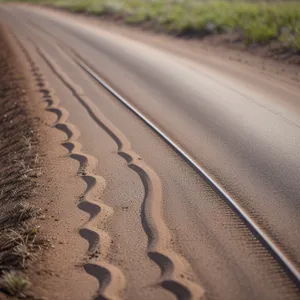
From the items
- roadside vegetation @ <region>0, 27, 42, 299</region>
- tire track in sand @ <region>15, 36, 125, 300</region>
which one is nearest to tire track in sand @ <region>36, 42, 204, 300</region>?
tire track in sand @ <region>15, 36, 125, 300</region>

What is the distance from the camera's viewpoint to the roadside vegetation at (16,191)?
5266 millimetres

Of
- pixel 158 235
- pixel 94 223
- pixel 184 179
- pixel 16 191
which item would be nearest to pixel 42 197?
pixel 16 191

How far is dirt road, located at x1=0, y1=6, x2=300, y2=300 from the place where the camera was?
5.11 meters

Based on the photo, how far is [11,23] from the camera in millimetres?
28234

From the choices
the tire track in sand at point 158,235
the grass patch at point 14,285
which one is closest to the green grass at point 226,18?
the tire track in sand at point 158,235

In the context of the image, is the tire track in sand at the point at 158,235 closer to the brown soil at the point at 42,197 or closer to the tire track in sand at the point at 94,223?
the tire track in sand at the point at 94,223

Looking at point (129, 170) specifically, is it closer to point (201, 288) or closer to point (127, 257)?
point (127, 257)

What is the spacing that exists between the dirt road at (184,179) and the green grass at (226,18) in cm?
516

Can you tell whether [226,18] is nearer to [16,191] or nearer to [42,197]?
[16,191]

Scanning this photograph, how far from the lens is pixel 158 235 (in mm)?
5887

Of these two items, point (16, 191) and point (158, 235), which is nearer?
point (158, 235)

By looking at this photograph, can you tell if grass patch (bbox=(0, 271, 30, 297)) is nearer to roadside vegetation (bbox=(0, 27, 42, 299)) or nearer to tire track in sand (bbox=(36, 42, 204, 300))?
roadside vegetation (bbox=(0, 27, 42, 299))

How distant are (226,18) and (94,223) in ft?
62.9

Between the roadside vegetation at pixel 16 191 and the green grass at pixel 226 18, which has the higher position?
the green grass at pixel 226 18
